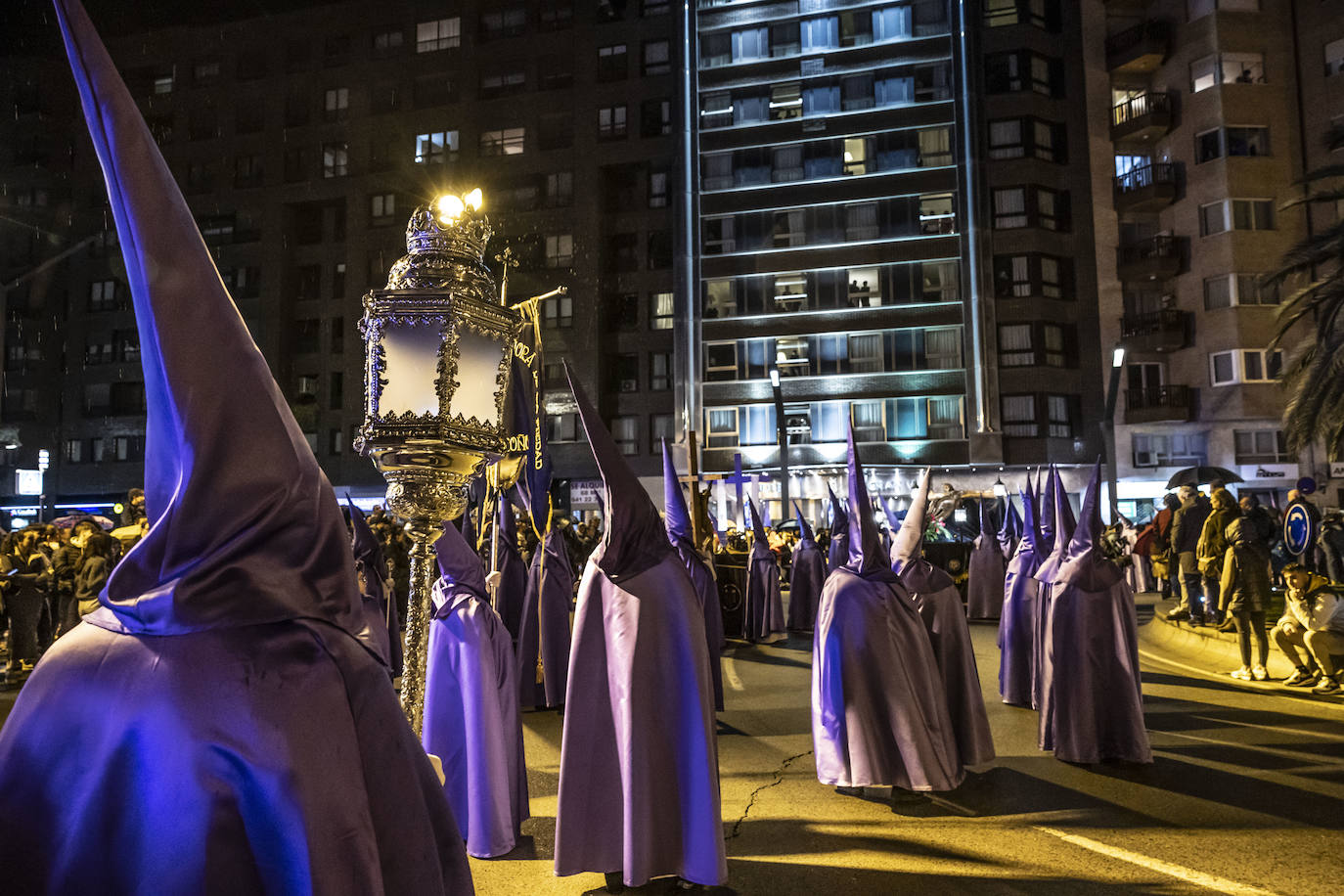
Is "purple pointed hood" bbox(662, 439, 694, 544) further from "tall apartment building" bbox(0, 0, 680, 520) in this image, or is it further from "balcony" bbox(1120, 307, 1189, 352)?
"tall apartment building" bbox(0, 0, 680, 520)

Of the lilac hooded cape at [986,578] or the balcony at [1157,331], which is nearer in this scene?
the lilac hooded cape at [986,578]

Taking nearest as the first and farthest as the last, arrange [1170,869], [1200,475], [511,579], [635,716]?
[635,716] < [1170,869] < [511,579] < [1200,475]

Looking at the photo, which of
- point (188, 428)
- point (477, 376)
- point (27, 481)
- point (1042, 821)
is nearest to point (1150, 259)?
point (1042, 821)

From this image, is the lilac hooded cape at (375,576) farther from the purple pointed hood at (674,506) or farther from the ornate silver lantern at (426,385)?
the ornate silver lantern at (426,385)

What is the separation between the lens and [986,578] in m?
17.5

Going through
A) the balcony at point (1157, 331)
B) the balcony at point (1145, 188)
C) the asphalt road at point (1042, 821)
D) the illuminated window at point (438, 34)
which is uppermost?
the illuminated window at point (438, 34)

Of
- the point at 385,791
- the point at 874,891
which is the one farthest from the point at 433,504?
the point at 874,891

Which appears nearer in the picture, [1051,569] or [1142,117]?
[1051,569]

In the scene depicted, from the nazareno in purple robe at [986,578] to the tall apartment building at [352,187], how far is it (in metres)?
21.9

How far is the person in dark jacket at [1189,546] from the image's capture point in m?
14.8

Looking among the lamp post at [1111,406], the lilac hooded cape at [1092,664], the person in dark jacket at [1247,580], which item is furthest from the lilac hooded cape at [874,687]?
the lamp post at [1111,406]

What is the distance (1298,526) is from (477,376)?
1371cm

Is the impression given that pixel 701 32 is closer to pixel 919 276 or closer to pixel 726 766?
pixel 919 276

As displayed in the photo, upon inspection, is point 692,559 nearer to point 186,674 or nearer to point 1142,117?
point 186,674
